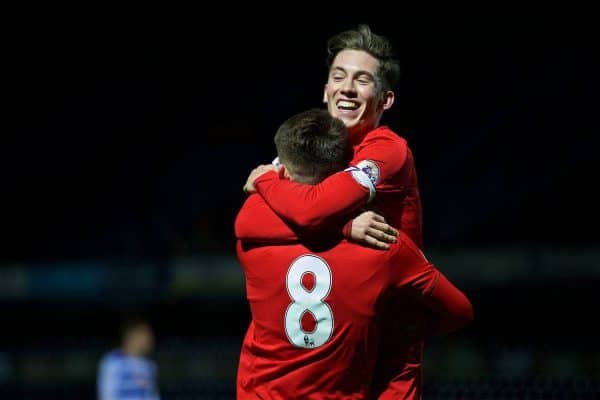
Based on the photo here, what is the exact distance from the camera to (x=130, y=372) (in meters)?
6.24

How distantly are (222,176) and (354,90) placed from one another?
7.48 m

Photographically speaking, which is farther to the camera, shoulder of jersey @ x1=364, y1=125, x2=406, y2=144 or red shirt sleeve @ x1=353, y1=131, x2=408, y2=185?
shoulder of jersey @ x1=364, y1=125, x2=406, y2=144

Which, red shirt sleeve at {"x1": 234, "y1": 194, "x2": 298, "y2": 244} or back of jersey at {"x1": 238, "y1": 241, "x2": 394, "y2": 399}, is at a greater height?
red shirt sleeve at {"x1": 234, "y1": 194, "x2": 298, "y2": 244}

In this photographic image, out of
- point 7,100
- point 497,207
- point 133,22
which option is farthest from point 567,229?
point 7,100

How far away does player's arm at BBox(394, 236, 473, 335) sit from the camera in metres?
2.23

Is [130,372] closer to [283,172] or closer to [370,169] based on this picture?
[283,172]

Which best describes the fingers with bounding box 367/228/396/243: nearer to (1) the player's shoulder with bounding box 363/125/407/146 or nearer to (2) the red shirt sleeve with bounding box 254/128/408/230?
(2) the red shirt sleeve with bounding box 254/128/408/230

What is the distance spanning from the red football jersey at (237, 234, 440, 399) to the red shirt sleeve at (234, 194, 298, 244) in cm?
3

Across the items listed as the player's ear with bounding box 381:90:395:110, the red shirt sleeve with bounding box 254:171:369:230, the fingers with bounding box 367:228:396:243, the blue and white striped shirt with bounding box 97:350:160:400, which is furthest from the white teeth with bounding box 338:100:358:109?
the blue and white striped shirt with bounding box 97:350:160:400

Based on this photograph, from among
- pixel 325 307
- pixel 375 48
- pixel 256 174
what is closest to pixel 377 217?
pixel 325 307

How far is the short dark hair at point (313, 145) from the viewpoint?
220 cm

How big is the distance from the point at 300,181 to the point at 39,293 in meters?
7.26

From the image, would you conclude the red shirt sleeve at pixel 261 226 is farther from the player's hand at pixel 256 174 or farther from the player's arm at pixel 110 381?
the player's arm at pixel 110 381

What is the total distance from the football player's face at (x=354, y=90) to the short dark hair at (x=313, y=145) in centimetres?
30
